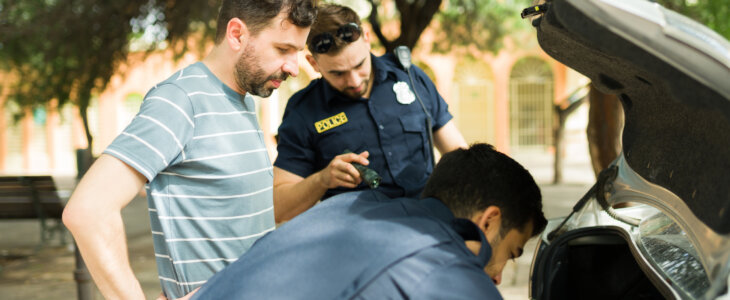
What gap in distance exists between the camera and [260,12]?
6.33 feet

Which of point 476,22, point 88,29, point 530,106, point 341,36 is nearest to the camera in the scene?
point 341,36

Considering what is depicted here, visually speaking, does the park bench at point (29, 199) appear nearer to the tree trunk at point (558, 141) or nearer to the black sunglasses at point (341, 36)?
the black sunglasses at point (341, 36)

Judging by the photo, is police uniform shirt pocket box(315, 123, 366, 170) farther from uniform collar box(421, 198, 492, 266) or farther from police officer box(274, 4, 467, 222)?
uniform collar box(421, 198, 492, 266)

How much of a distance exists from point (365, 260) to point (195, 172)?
2.33ft

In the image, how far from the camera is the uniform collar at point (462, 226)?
4.63 feet

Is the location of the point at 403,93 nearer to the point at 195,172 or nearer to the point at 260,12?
the point at 260,12

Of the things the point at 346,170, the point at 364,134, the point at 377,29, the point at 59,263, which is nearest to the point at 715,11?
the point at 377,29

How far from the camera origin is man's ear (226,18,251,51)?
193 centimetres

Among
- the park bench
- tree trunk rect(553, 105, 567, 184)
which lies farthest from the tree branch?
tree trunk rect(553, 105, 567, 184)

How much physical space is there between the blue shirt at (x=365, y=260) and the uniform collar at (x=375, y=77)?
1351 millimetres

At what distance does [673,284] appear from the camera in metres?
1.54

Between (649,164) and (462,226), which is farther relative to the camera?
(649,164)

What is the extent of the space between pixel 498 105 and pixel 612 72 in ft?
70.9

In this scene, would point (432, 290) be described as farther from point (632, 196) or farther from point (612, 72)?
point (632, 196)
